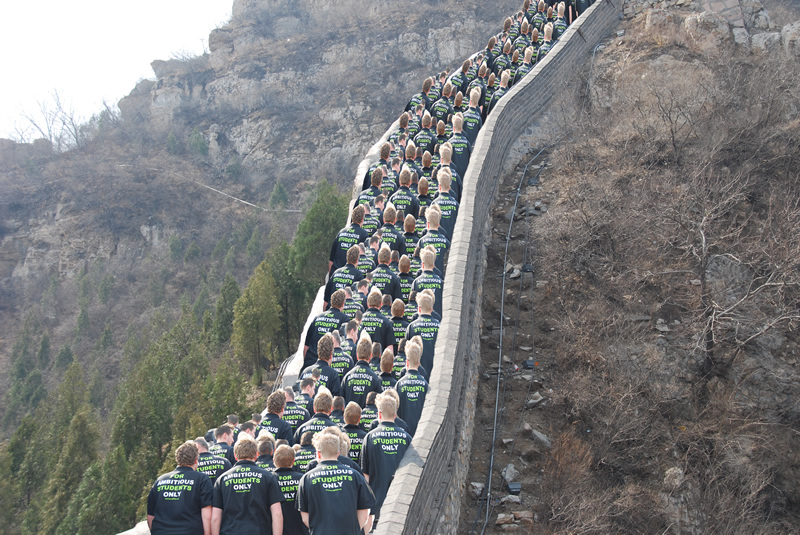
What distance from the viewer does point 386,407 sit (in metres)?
7.61

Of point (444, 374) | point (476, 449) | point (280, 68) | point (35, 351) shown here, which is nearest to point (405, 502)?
point (444, 374)

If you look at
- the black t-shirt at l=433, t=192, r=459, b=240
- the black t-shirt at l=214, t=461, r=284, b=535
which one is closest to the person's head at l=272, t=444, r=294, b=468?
the black t-shirt at l=214, t=461, r=284, b=535

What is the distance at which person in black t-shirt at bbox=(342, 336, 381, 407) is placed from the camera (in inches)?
346

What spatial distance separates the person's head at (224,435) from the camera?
8078 millimetres

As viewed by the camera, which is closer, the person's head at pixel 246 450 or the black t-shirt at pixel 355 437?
the person's head at pixel 246 450

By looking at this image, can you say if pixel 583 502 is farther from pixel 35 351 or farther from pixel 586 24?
pixel 35 351

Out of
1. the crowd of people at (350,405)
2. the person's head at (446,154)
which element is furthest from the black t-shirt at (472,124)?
the person's head at (446,154)

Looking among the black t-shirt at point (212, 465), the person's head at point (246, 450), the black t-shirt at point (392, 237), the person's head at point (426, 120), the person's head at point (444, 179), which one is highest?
the person's head at point (426, 120)

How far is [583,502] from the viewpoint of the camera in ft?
31.5

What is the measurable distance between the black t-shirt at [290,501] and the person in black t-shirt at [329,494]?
1.18 feet

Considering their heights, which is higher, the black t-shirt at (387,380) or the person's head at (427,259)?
the person's head at (427,259)

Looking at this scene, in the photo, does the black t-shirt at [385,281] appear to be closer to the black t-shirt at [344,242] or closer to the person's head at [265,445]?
the black t-shirt at [344,242]

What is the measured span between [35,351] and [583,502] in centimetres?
5617

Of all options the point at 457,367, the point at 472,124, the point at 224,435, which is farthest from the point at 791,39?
the point at 224,435
